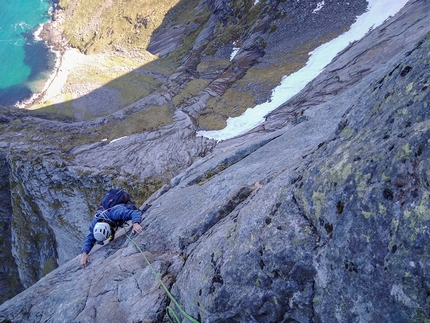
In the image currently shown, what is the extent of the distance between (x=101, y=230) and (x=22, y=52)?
308 feet

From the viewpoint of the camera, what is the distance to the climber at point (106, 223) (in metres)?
10.5

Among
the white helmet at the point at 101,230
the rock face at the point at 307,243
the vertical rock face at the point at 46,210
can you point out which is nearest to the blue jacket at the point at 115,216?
the white helmet at the point at 101,230

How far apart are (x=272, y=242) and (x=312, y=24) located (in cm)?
3972

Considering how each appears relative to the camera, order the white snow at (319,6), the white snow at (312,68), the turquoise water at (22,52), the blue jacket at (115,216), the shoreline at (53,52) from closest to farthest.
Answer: the blue jacket at (115,216)
the white snow at (312,68)
the white snow at (319,6)
the shoreline at (53,52)
the turquoise water at (22,52)

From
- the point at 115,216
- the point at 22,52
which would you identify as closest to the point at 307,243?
the point at 115,216

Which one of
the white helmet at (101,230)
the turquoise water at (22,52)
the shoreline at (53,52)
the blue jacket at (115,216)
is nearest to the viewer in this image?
the white helmet at (101,230)

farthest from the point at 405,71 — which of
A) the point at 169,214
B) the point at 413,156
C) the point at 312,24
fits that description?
the point at 312,24

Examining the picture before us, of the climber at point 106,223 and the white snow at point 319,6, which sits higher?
the white snow at point 319,6

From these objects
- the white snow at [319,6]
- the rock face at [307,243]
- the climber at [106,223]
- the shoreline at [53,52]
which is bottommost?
the rock face at [307,243]

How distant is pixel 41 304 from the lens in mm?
10031

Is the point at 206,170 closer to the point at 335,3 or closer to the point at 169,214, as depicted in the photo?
the point at 169,214

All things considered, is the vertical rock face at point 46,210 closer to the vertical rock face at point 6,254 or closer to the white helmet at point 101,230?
the vertical rock face at point 6,254

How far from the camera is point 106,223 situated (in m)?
10.7

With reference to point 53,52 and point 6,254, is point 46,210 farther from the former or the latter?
point 53,52
